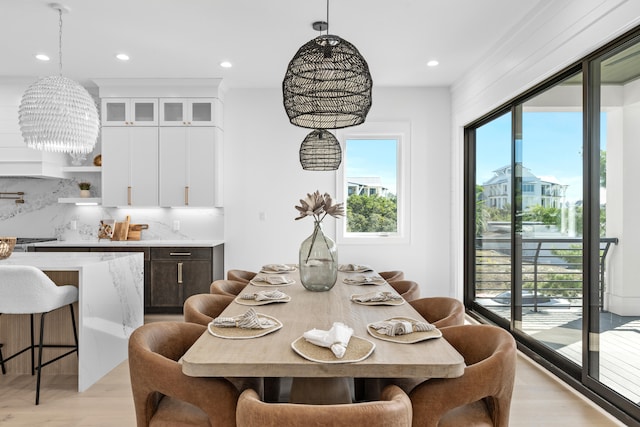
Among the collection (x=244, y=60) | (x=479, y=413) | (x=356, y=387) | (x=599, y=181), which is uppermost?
(x=244, y=60)

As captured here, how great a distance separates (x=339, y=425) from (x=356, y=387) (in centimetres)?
129

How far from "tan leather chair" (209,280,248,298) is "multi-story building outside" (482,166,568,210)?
239 centimetres

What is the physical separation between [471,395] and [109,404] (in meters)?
2.24

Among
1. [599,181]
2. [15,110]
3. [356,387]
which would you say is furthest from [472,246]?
[15,110]

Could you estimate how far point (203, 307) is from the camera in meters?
2.43

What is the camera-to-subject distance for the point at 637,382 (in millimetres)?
2342

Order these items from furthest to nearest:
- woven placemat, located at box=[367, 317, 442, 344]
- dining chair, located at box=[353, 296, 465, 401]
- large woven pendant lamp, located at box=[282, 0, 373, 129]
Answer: dining chair, located at box=[353, 296, 465, 401]
large woven pendant lamp, located at box=[282, 0, 373, 129]
woven placemat, located at box=[367, 317, 442, 344]

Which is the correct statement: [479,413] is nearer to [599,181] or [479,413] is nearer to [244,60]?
[599,181]

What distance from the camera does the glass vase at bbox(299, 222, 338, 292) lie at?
249 centimetres

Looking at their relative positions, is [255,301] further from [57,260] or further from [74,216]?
[74,216]

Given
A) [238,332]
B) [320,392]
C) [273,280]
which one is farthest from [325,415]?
[273,280]

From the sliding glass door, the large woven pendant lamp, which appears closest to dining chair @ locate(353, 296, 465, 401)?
the sliding glass door

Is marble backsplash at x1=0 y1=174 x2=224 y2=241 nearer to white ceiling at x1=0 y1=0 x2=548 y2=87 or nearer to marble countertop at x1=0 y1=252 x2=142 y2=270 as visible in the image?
white ceiling at x1=0 y1=0 x2=548 y2=87

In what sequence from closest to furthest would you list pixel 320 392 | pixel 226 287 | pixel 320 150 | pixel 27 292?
pixel 320 392 < pixel 27 292 < pixel 226 287 < pixel 320 150
